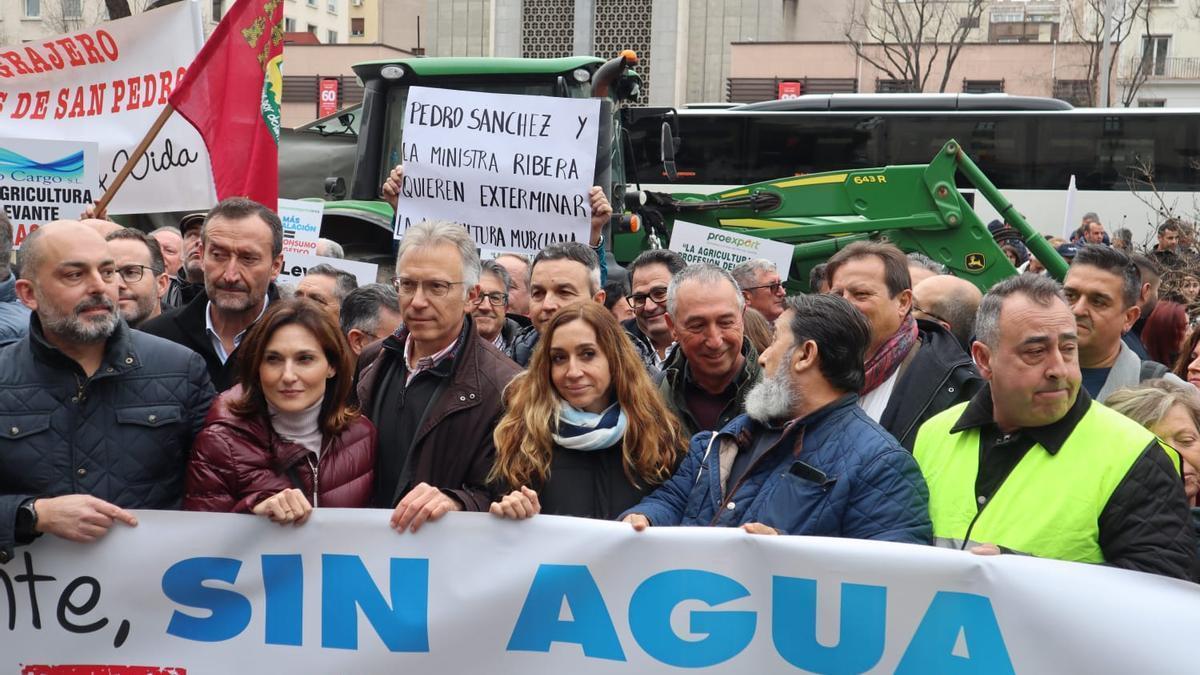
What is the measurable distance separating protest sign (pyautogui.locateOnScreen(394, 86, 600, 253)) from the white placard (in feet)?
3.19

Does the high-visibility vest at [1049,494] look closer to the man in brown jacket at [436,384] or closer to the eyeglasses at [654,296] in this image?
the man in brown jacket at [436,384]

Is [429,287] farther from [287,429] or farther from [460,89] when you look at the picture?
[460,89]

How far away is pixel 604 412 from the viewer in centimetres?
376

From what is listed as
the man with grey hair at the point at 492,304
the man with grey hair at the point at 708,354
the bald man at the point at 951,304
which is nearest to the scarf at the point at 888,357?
the man with grey hair at the point at 708,354

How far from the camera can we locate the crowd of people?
124 inches

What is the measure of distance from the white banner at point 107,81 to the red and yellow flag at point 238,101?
422mm

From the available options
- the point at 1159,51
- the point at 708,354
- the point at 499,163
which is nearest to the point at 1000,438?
the point at 708,354

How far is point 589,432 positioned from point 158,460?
123cm

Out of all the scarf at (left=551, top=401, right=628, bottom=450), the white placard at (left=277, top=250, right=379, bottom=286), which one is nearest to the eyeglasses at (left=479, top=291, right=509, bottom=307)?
the white placard at (left=277, top=250, right=379, bottom=286)

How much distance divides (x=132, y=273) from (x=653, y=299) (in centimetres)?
225

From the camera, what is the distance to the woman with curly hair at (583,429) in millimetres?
3676

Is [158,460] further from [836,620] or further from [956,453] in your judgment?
[956,453]

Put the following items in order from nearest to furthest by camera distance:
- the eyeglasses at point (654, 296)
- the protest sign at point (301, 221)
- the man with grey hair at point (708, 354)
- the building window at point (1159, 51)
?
1. the man with grey hair at point (708, 354)
2. the eyeglasses at point (654, 296)
3. the protest sign at point (301, 221)
4. the building window at point (1159, 51)

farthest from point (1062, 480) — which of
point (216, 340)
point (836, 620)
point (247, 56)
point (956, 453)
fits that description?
point (247, 56)
